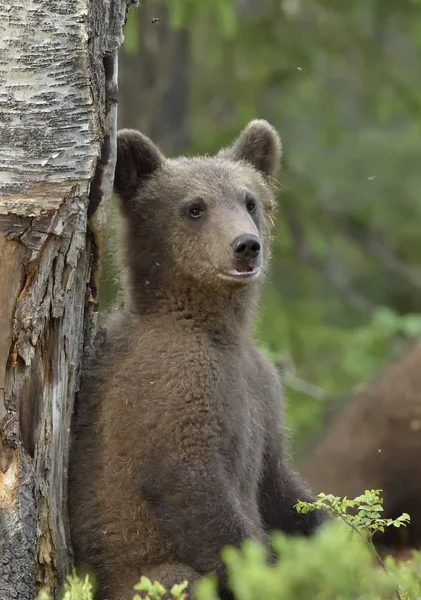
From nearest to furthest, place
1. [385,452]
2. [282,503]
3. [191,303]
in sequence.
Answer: [191,303]
[282,503]
[385,452]

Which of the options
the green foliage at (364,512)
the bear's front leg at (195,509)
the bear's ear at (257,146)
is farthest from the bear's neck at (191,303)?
the green foliage at (364,512)

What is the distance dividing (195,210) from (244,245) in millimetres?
376

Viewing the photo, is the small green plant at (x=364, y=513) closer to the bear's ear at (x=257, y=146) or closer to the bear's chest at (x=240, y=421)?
the bear's chest at (x=240, y=421)

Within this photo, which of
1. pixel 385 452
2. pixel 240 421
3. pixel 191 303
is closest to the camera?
Answer: pixel 240 421

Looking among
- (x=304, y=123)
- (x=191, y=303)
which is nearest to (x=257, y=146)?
(x=191, y=303)

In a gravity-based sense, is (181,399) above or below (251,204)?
below

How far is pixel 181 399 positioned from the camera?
15.5 feet

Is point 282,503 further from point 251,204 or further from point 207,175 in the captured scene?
point 207,175

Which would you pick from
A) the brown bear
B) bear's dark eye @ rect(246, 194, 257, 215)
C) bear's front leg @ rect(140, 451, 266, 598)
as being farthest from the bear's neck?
bear's front leg @ rect(140, 451, 266, 598)

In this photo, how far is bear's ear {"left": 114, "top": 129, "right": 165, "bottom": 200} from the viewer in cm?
522

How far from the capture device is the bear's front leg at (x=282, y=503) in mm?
5496

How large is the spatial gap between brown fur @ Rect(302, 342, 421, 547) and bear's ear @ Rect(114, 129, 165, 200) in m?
4.18

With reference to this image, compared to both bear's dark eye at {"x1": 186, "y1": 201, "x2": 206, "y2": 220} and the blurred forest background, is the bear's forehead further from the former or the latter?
the blurred forest background

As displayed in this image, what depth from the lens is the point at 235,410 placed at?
16.1 ft
